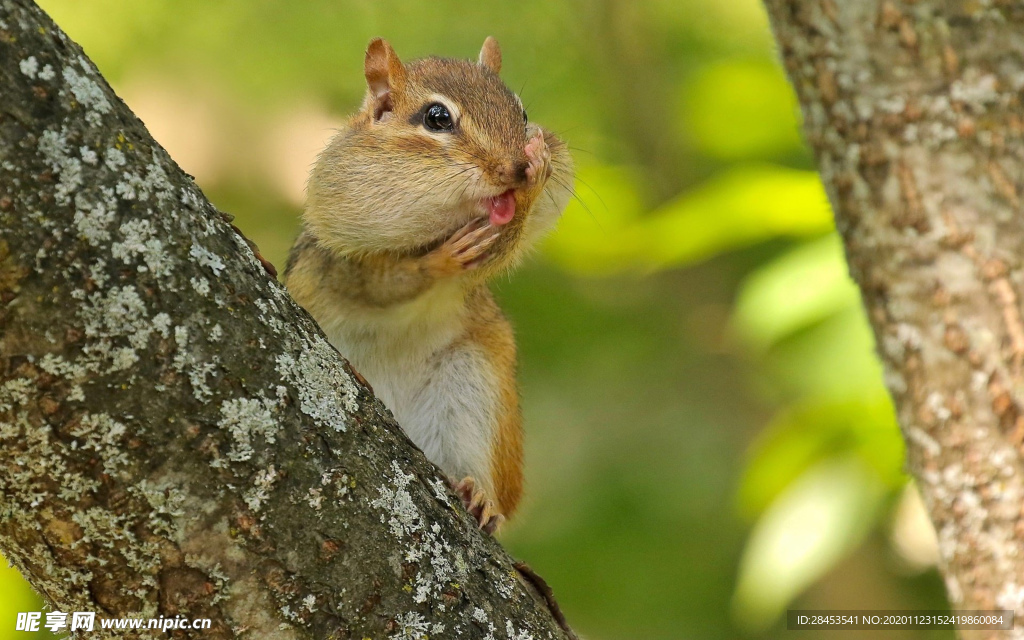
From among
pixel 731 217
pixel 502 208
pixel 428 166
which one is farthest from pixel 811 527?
pixel 428 166

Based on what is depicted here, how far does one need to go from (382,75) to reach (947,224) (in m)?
1.85

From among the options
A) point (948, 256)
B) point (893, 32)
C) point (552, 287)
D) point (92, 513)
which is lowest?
point (92, 513)

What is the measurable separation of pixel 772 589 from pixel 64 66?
2.51 meters

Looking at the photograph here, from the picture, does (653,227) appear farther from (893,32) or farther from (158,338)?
(158,338)

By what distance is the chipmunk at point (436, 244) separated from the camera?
3.05 meters

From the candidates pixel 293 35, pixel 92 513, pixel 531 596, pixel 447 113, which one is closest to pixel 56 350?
pixel 92 513

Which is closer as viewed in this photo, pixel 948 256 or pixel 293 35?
pixel 948 256

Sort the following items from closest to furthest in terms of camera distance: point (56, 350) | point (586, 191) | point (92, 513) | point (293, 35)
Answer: point (56, 350) → point (92, 513) → point (586, 191) → point (293, 35)

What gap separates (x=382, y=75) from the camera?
3.52 metres

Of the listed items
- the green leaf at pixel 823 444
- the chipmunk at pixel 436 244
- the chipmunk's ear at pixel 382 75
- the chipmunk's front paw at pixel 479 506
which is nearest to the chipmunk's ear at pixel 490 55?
the chipmunk at pixel 436 244

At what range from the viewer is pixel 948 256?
8.74ft

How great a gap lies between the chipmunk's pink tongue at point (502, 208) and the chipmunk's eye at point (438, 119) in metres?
0.32

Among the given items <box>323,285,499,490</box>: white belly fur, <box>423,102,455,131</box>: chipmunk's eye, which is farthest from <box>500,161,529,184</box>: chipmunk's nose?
<box>323,285,499,490</box>: white belly fur

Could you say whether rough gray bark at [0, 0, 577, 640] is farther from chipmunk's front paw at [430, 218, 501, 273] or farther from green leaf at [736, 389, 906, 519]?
green leaf at [736, 389, 906, 519]
